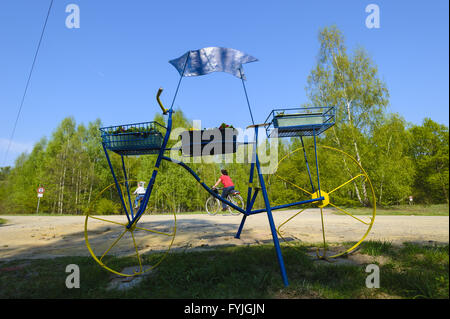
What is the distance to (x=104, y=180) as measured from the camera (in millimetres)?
33656

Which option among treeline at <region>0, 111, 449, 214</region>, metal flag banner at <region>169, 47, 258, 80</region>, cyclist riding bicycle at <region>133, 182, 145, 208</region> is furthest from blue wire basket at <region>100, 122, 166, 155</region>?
treeline at <region>0, 111, 449, 214</region>

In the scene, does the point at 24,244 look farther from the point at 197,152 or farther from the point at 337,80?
the point at 337,80

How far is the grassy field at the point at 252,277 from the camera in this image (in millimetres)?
2236

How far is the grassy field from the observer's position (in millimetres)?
2236

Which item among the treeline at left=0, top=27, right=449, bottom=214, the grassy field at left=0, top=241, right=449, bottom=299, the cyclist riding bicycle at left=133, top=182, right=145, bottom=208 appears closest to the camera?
the grassy field at left=0, top=241, right=449, bottom=299

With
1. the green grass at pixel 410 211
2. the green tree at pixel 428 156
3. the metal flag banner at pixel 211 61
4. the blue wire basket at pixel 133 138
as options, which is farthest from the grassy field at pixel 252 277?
the green tree at pixel 428 156

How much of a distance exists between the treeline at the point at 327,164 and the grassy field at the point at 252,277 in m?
3.99

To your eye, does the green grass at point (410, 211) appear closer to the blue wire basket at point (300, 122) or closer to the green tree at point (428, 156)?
the blue wire basket at point (300, 122)

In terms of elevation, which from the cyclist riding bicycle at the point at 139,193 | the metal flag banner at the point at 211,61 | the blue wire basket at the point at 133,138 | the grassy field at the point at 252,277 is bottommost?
the grassy field at the point at 252,277

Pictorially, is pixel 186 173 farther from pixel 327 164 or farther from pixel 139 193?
pixel 139 193

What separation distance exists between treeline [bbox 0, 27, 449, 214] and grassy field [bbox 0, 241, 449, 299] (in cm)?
399

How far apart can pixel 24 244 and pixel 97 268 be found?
408 cm

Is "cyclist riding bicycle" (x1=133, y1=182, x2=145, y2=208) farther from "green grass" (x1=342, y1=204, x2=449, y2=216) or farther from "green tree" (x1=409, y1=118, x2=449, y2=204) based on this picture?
"green tree" (x1=409, y1=118, x2=449, y2=204)
